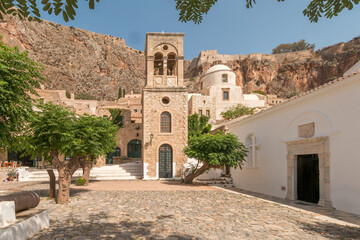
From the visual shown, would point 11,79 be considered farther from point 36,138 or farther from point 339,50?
point 339,50

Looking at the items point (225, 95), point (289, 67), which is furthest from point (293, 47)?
point (225, 95)

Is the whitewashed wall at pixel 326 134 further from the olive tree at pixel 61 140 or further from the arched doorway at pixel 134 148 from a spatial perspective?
the arched doorway at pixel 134 148

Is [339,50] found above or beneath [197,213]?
above

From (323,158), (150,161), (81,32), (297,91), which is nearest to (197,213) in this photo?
(323,158)

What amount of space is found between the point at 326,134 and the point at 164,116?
12.0m

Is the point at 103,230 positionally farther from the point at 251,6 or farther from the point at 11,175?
the point at 11,175

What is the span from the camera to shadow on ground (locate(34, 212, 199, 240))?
5.13 meters

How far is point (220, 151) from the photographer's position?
13.7 m

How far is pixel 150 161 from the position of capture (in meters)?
18.1

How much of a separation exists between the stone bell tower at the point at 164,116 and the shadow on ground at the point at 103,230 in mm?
11537

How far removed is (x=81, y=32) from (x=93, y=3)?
73610 millimetres

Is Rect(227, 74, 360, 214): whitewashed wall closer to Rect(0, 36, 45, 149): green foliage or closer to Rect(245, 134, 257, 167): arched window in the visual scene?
Rect(245, 134, 257, 167): arched window

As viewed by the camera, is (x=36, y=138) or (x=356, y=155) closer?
(x=356, y=155)

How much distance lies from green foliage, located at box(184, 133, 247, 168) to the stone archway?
3430mm
